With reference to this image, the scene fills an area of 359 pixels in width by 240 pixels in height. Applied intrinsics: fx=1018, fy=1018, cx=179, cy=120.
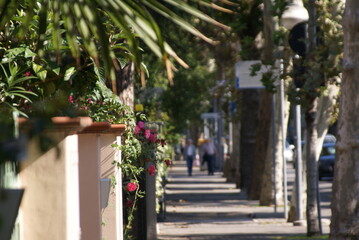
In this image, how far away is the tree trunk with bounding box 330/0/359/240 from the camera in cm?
1074

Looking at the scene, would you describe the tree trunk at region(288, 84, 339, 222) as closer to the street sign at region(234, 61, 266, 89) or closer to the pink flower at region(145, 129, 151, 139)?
the street sign at region(234, 61, 266, 89)

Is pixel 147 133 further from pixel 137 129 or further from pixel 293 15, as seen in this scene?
pixel 293 15

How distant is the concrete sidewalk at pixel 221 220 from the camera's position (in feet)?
54.5

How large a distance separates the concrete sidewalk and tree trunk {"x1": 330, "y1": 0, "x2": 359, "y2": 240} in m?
4.40

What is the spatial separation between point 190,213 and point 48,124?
1995 centimetres

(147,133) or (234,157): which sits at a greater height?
(234,157)

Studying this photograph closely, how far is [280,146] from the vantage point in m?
23.2

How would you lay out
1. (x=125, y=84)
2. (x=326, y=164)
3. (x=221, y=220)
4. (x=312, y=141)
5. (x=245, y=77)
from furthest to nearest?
(x=326, y=164)
(x=245, y=77)
(x=221, y=220)
(x=312, y=141)
(x=125, y=84)

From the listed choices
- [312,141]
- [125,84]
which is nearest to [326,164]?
[312,141]

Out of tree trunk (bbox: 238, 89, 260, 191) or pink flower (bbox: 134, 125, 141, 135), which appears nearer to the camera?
pink flower (bbox: 134, 125, 141, 135)

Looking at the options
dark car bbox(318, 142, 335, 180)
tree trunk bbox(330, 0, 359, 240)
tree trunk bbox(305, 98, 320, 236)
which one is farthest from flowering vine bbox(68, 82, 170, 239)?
dark car bbox(318, 142, 335, 180)

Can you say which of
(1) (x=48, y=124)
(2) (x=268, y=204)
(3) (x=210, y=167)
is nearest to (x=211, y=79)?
(3) (x=210, y=167)

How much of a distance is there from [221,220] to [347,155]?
9.33 m

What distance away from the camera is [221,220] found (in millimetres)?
20297
